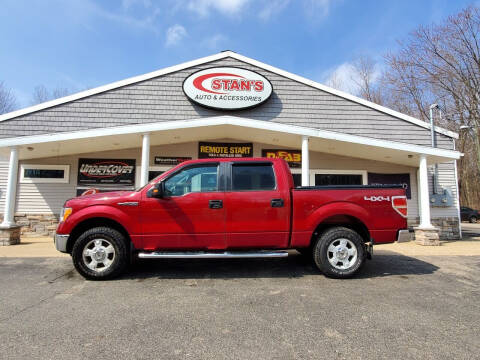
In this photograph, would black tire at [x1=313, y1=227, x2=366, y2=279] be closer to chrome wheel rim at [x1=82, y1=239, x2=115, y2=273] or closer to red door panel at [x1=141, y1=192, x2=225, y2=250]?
red door panel at [x1=141, y1=192, x2=225, y2=250]

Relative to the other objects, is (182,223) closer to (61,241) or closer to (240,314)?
(240,314)

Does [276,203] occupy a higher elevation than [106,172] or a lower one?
lower

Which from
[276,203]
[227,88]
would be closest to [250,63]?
[227,88]

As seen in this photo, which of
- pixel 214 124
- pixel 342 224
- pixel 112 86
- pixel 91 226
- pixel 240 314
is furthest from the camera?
pixel 112 86

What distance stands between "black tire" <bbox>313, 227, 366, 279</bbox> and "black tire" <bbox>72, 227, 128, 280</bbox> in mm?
3120

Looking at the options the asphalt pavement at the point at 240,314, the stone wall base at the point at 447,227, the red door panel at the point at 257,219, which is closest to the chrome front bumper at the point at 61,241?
the asphalt pavement at the point at 240,314

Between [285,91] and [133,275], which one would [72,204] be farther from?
[285,91]

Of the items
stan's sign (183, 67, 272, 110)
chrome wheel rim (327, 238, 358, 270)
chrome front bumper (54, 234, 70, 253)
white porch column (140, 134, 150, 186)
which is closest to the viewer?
chrome front bumper (54, 234, 70, 253)

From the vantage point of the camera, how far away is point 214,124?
8.49m

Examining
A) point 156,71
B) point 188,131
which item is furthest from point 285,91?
point 156,71

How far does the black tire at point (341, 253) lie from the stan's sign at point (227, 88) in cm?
648

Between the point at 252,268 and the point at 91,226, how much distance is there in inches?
114

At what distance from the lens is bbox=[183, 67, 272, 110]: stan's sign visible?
31.5 feet

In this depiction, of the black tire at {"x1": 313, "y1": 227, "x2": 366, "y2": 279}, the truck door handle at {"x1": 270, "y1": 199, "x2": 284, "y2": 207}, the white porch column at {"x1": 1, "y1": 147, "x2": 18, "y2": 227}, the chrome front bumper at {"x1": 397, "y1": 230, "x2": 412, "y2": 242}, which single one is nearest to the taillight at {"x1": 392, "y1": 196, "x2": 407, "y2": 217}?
the chrome front bumper at {"x1": 397, "y1": 230, "x2": 412, "y2": 242}
